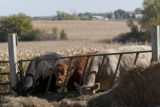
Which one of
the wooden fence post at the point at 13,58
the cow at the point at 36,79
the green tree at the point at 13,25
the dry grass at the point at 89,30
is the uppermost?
the wooden fence post at the point at 13,58

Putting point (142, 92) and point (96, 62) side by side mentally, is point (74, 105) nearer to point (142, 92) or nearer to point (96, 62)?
point (142, 92)

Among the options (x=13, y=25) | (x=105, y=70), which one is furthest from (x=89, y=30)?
(x=105, y=70)

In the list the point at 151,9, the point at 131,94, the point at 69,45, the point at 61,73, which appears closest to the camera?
the point at 131,94

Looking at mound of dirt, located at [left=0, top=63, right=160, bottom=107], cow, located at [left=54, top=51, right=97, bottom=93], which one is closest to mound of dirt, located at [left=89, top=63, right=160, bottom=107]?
mound of dirt, located at [left=0, top=63, right=160, bottom=107]

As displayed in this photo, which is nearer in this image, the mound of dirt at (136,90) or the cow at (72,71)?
the mound of dirt at (136,90)

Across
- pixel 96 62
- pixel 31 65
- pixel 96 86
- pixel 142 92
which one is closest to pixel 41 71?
pixel 31 65

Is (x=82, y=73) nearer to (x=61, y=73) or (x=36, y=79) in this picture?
(x=61, y=73)

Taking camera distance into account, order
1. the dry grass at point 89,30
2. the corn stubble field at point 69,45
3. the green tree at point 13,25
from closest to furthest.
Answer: the corn stubble field at point 69,45 < the green tree at point 13,25 < the dry grass at point 89,30

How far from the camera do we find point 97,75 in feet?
30.1

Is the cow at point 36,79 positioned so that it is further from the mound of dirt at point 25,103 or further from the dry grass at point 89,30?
the dry grass at point 89,30

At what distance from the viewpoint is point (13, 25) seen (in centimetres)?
4909

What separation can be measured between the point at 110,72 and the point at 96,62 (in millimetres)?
490

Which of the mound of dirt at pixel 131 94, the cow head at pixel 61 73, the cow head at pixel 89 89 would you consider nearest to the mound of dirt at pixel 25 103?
the mound of dirt at pixel 131 94

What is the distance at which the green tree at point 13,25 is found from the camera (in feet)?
158
